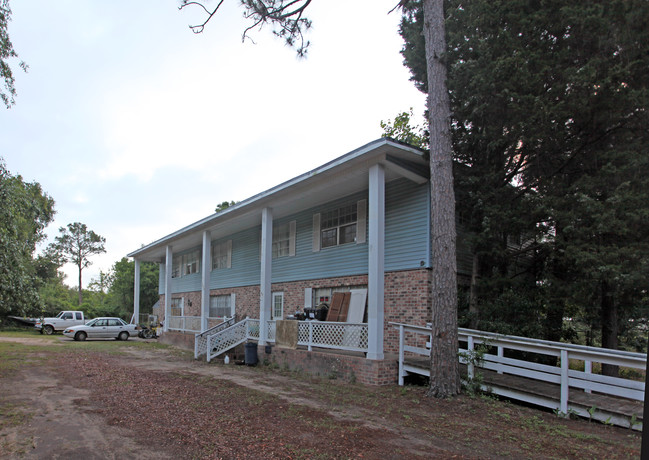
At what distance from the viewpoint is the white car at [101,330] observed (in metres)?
23.3

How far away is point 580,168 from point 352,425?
23.5ft

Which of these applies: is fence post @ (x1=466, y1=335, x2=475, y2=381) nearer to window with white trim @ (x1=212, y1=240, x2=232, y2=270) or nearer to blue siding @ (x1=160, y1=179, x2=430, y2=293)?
blue siding @ (x1=160, y1=179, x2=430, y2=293)

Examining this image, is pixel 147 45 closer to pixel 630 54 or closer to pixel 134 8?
pixel 134 8

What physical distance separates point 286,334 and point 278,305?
12.2ft

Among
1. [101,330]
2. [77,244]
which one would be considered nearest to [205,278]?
[101,330]

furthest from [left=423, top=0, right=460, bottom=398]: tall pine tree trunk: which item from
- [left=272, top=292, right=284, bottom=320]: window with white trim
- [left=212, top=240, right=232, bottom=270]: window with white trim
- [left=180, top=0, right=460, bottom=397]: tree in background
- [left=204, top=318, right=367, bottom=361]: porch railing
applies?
[left=212, top=240, right=232, bottom=270]: window with white trim

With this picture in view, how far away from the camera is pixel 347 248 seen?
12.7m

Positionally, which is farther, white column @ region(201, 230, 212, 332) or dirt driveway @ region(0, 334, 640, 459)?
white column @ region(201, 230, 212, 332)

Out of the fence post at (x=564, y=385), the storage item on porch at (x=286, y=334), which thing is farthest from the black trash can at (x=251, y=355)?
the fence post at (x=564, y=385)

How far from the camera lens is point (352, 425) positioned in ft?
19.2

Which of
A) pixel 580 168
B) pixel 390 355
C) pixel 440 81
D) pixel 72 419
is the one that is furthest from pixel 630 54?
pixel 72 419

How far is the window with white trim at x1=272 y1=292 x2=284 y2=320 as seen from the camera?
50.5 ft

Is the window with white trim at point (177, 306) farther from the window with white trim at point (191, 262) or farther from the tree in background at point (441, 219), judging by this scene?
the tree in background at point (441, 219)

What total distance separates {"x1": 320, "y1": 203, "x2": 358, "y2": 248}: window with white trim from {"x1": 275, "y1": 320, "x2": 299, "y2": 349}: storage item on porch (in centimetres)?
295
